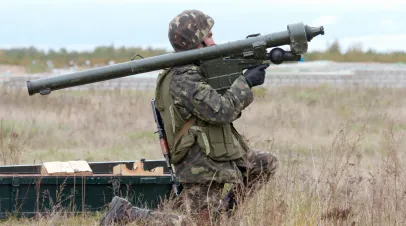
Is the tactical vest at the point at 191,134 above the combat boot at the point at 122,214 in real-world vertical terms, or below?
above

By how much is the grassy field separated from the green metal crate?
0.22 m

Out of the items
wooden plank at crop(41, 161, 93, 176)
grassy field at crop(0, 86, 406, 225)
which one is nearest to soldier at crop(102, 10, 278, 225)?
grassy field at crop(0, 86, 406, 225)

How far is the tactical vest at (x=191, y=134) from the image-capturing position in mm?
6344

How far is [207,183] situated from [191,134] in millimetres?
412

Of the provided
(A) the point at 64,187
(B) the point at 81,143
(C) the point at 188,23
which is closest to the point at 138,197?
(A) the point at 64,187

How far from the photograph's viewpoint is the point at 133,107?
16828 millimetres

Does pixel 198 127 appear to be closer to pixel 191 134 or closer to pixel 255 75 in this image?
pixel 191 134

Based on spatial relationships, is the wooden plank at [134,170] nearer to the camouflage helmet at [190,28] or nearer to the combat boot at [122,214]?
the combat boot at [122,214]

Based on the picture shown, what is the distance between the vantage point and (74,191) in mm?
7191

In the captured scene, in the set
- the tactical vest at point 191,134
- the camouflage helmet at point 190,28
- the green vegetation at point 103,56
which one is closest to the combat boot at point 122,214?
the tactical vest at point 191,134

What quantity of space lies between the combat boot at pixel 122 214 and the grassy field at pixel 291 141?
39 cm

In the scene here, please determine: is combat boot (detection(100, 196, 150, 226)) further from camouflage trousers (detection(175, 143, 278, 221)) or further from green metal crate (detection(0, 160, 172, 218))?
green metal crate (detection(0, 160, 172, 218))

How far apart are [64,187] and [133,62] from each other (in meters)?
1.42

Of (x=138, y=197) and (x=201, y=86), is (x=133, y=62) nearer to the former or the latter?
(x=201, y=86)
